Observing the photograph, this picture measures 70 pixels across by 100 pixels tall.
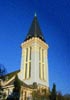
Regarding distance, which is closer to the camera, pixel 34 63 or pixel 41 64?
pixel 34 63

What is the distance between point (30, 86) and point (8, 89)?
253 inches

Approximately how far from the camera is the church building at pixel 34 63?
5780cm

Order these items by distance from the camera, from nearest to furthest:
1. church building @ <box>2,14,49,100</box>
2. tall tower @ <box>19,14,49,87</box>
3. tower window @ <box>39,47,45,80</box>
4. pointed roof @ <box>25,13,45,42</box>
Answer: church building @ <box>2,14,49,100</box> → tall tower @ <box>19,14,49,87</box> → tower window @ <box>39,47,45,80</box> → pointed roof @ <box>25,13,45,42</box>

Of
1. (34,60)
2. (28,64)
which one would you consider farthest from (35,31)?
(28,64)

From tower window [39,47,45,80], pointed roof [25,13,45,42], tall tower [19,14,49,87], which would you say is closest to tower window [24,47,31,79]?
tall tower [19,14,49,87]

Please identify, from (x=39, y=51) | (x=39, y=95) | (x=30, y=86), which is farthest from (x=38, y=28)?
(x=39, y=95)

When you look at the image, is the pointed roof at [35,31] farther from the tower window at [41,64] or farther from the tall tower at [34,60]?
the tower window at [41,64]

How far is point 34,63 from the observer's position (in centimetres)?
5953

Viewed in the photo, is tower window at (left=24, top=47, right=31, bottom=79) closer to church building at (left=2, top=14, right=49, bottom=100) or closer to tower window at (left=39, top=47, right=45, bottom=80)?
church building at (left=2, top=14, right=49, bottom=100)

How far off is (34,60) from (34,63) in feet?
2.60

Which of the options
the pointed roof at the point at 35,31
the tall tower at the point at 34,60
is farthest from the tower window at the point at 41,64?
the pointed roof at the point at 35,31

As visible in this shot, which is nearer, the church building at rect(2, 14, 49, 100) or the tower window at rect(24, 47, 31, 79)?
the church building at rect(2, 14, 49, 100)

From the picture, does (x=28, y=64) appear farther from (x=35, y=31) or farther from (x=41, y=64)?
(x=35, y=31)

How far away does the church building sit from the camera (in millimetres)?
57803
